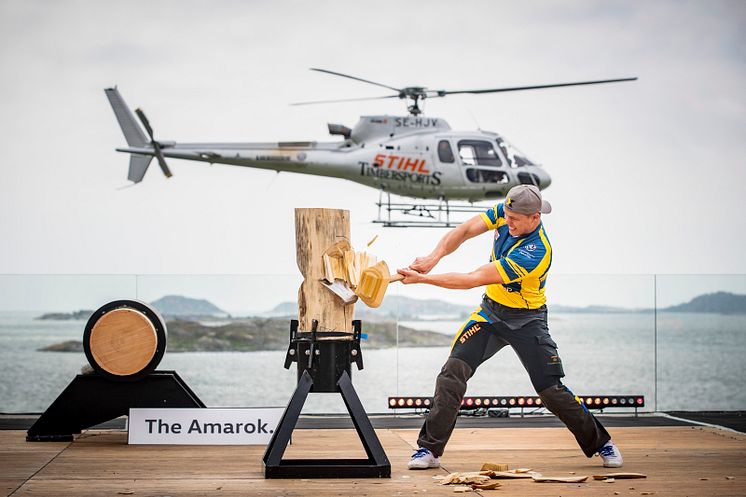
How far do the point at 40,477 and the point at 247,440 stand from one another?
4.88ft

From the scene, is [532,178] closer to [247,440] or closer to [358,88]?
[358,88]

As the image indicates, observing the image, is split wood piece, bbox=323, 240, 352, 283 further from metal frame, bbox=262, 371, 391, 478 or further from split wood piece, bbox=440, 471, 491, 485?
split wood piece, bbox=440, 471, 491, 485

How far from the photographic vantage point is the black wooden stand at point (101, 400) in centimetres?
602

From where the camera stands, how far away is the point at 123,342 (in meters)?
6.07

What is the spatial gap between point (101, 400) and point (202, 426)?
61cm

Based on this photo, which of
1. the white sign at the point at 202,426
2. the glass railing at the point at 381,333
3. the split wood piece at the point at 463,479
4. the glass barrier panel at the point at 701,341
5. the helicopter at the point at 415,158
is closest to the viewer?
the split wood piece at the point at 463,479

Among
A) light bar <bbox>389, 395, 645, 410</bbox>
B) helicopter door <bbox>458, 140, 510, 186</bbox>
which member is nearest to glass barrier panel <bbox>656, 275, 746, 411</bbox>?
light bar <bbox>389, 395, 645, 410</bbox>

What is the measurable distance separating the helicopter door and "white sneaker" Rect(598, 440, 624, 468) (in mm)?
13181

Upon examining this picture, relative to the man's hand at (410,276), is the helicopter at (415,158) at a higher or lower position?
higher

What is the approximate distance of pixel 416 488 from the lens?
14.6 ft

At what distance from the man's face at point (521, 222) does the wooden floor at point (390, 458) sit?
3.81ft

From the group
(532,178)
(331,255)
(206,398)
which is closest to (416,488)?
(331,255)

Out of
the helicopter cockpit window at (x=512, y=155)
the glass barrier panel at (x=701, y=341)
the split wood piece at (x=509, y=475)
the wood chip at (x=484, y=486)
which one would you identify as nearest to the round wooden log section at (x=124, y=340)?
the split wood piece at (x=509, y=475)

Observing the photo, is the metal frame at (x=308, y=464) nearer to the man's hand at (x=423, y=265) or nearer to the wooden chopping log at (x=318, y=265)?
the wooden chopping log at (x=318, y=265)
